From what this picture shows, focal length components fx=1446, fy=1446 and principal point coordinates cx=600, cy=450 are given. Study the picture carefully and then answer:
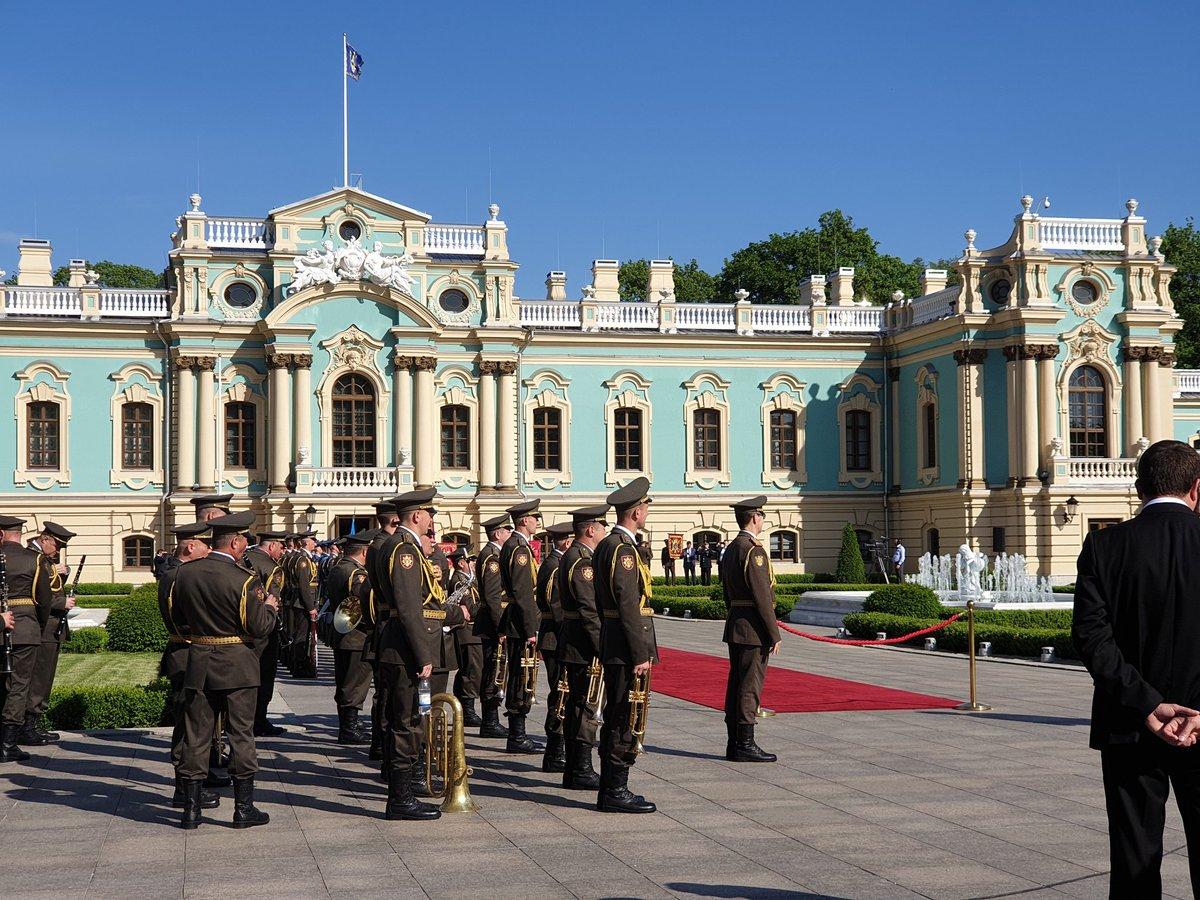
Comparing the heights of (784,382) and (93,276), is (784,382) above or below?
below

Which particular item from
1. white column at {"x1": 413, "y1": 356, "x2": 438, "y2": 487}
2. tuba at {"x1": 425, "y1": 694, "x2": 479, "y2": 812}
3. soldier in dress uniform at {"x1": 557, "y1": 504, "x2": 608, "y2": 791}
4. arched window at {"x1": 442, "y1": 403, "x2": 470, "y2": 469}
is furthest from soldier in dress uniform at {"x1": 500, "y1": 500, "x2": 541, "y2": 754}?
arched window at {"x1": 442, "y1": 403, "x2": 470, "y2": 469}

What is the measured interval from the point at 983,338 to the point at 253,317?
19.9m

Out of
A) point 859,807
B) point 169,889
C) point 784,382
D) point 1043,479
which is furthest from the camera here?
point 784,382

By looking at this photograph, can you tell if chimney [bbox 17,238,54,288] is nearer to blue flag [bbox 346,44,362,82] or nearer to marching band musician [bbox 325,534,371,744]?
blue flag [bbox 346,44,362,82]

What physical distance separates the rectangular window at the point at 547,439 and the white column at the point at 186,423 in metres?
9.57

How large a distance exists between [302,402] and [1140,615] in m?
35.3

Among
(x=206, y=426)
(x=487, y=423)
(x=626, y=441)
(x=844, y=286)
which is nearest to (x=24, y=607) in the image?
(x=206, y=426)

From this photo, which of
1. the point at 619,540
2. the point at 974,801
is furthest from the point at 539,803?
the point at 974,801

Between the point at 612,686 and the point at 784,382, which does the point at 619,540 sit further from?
the point at 784,382

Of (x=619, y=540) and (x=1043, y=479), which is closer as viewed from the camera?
(x=619, y=540)

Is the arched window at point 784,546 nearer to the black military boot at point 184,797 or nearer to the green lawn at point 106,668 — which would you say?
the green lawn at point 106,668

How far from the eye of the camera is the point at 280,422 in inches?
1548

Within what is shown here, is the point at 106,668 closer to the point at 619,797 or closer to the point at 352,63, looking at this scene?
the point at 619,797

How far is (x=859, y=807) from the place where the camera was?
30.9 ft
